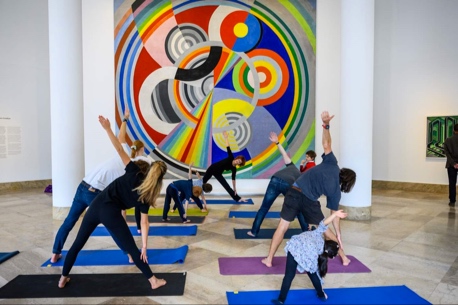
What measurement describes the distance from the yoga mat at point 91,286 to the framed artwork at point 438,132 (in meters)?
8.40

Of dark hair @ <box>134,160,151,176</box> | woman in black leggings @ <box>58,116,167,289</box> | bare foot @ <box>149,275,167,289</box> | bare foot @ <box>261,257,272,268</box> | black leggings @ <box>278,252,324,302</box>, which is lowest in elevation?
bare foot @ <box>261,257,272,268</box>

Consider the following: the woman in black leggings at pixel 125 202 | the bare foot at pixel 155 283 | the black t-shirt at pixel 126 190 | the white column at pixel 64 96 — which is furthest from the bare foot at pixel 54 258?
the white column at pixel 64 96

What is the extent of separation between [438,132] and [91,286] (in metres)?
9.33

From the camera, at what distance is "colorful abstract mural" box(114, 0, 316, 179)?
8555mm

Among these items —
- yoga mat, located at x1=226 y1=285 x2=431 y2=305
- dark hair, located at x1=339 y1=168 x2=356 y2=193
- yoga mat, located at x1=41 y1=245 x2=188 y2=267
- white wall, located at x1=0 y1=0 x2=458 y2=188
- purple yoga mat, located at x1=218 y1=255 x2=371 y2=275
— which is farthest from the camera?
white wall, located at x1=0 y1=0 x2=458 y2=188

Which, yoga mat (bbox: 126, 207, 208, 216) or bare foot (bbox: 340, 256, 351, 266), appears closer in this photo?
bare foot (bbox: 340, 256, 351, 266)

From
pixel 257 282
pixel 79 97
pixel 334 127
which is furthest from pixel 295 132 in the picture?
pixel 257 282

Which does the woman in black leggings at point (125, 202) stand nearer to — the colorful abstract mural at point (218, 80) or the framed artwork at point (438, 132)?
the colorful abstract mural at point (218, 80)

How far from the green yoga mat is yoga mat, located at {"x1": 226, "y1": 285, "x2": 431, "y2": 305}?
62cm

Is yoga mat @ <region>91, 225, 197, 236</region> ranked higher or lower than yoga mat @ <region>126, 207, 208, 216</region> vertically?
higher

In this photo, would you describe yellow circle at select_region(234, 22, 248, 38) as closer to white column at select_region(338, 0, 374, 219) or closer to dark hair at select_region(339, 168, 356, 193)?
white column at select_region(338, 0, 374, 219)

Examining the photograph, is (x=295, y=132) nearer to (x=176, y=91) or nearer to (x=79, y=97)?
(x=176, y=91)

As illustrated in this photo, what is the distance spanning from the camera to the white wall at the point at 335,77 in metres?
8.42

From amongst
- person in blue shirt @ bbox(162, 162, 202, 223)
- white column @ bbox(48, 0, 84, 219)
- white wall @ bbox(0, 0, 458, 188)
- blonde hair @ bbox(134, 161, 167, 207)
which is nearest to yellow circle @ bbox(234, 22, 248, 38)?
white wall @ bbox(0, 0, 458, 188)
